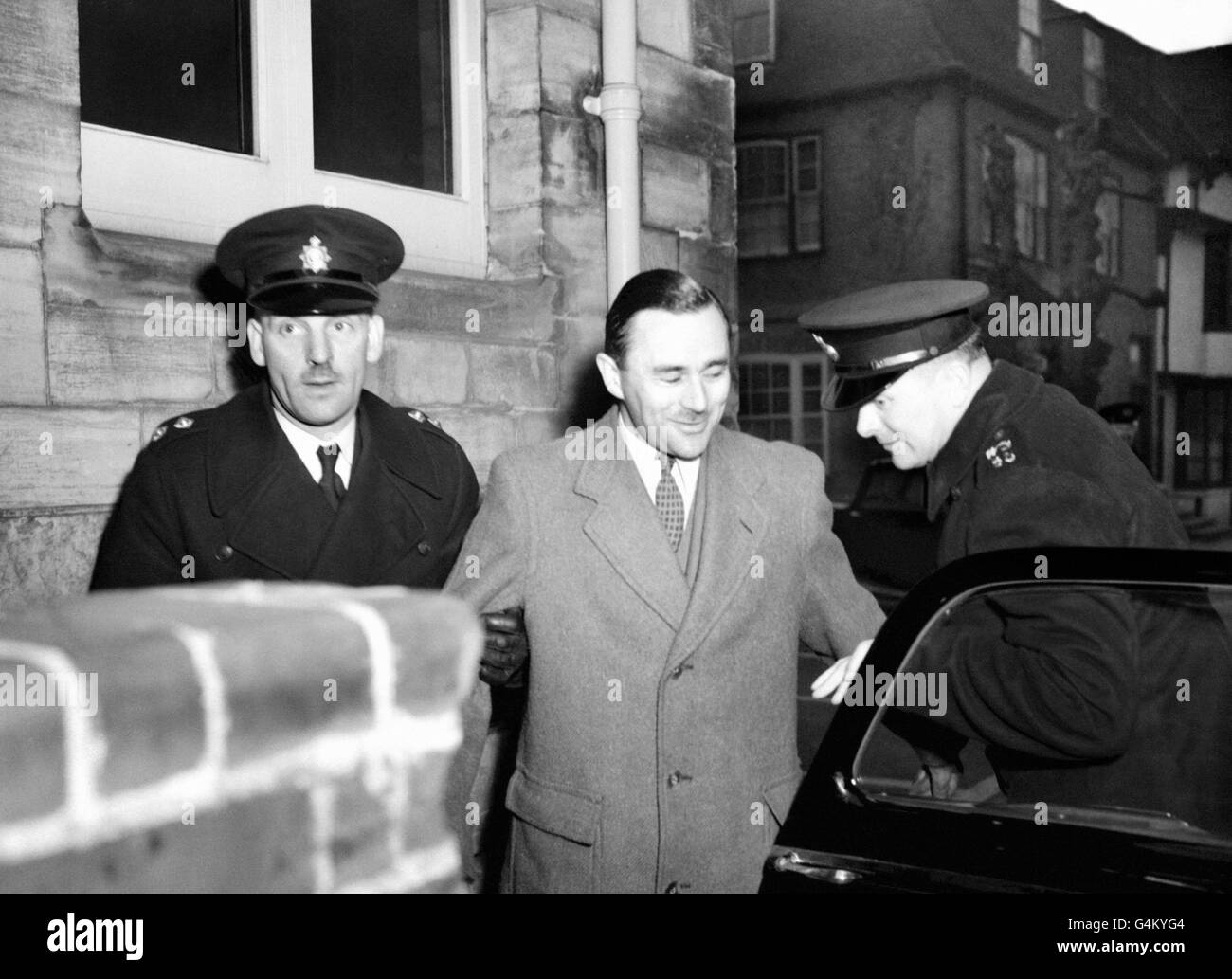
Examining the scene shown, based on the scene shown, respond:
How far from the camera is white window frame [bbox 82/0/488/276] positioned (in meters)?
3.13

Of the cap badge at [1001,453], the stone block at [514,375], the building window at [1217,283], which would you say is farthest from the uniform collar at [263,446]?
the building window at [1217,283]

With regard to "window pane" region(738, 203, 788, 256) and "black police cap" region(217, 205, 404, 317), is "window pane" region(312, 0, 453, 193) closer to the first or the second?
"black police cap" region(217, 205, 404, 317)

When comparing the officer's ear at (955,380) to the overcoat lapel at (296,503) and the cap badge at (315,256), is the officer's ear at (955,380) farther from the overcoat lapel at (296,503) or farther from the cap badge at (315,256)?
the cap badge at (315,256)

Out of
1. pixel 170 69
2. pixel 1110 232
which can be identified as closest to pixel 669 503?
pixel 170 69

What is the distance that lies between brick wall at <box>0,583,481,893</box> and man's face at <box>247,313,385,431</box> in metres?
1.87

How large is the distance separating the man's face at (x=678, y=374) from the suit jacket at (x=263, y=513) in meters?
0.60

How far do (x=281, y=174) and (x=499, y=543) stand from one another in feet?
5.29

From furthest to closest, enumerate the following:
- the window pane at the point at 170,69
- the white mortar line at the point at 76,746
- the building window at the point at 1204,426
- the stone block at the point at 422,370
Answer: the building window at the point at 1204,426 → the stone block at the point at 422,370 → the window pane at the point at 170,69 → the white mortar line at the point at 76,746

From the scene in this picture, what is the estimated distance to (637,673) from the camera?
100 inches

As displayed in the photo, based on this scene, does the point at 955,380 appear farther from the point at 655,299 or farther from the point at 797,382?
the point at 797,382

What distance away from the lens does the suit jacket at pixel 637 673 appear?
252cm
